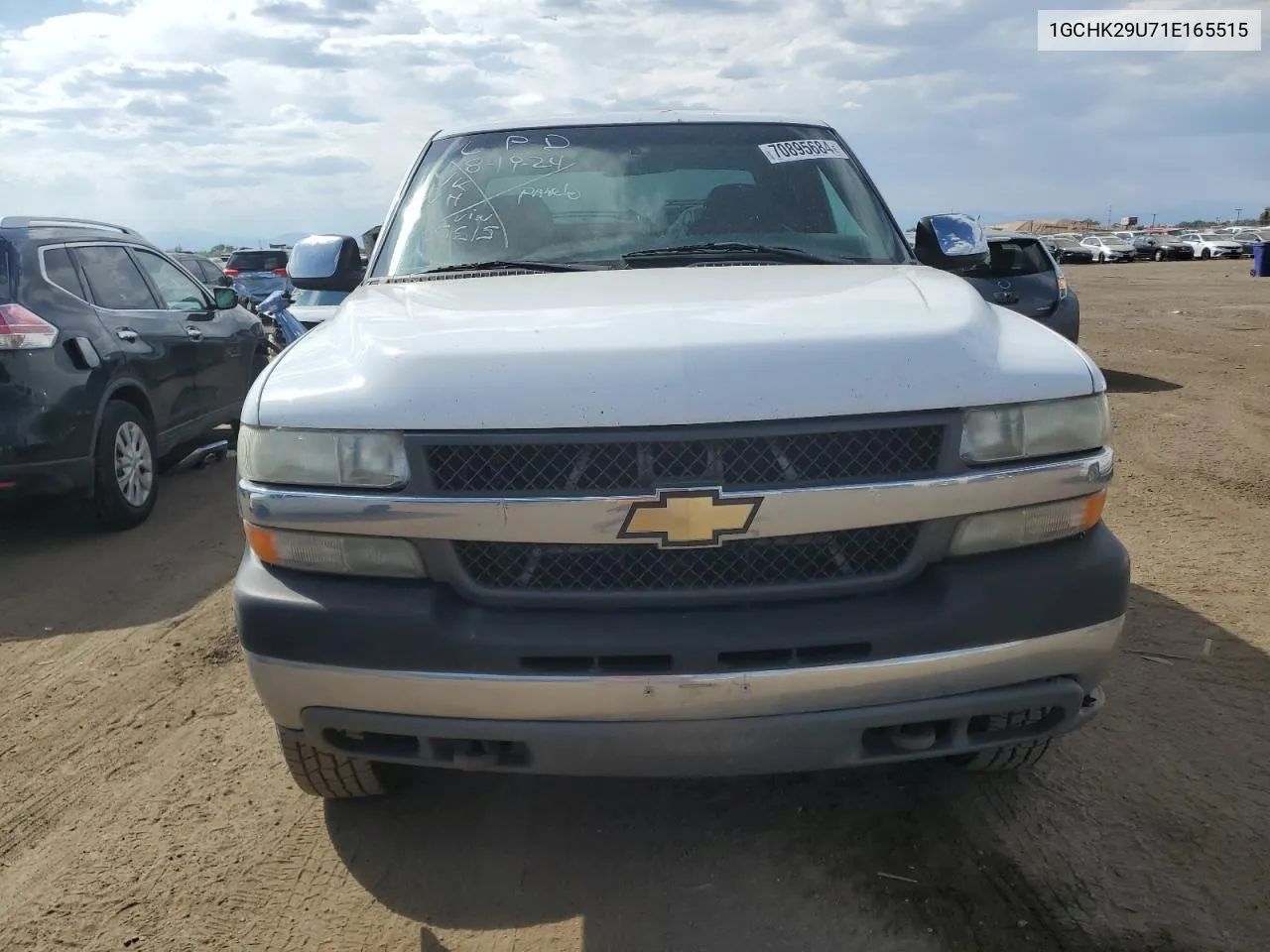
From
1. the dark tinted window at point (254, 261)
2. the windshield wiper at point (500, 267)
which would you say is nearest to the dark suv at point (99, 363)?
the windshield wiper at point (500, 267)

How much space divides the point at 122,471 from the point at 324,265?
285 cm

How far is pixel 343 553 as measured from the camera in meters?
2.41

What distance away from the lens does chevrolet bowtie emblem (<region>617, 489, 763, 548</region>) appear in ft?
7.43

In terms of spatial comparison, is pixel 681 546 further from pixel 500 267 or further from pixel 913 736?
pixel 500 267

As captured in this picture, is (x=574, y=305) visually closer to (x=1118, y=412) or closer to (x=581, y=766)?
(x=581, y=766)

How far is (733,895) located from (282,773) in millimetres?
1522

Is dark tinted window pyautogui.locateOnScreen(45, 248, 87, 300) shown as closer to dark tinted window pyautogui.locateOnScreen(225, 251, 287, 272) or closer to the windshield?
the windshield

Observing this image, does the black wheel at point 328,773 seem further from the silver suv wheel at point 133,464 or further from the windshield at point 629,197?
the silver suv wheel at point 133,464

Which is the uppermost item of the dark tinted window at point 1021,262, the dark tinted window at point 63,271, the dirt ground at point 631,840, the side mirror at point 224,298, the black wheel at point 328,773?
the dark tinted window at point 63,271

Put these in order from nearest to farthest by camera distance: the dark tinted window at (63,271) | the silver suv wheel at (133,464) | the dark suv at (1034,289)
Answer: the dark tinted window at (63,271)
the silver suv wheel at (133,464)
the dark suv at (1034,289)

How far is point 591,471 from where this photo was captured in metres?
2.30

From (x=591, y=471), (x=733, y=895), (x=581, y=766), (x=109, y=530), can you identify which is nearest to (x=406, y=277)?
(x=591, y=471)

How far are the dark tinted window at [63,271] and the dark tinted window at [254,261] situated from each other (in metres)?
20.7

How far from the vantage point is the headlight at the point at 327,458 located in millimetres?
2338
